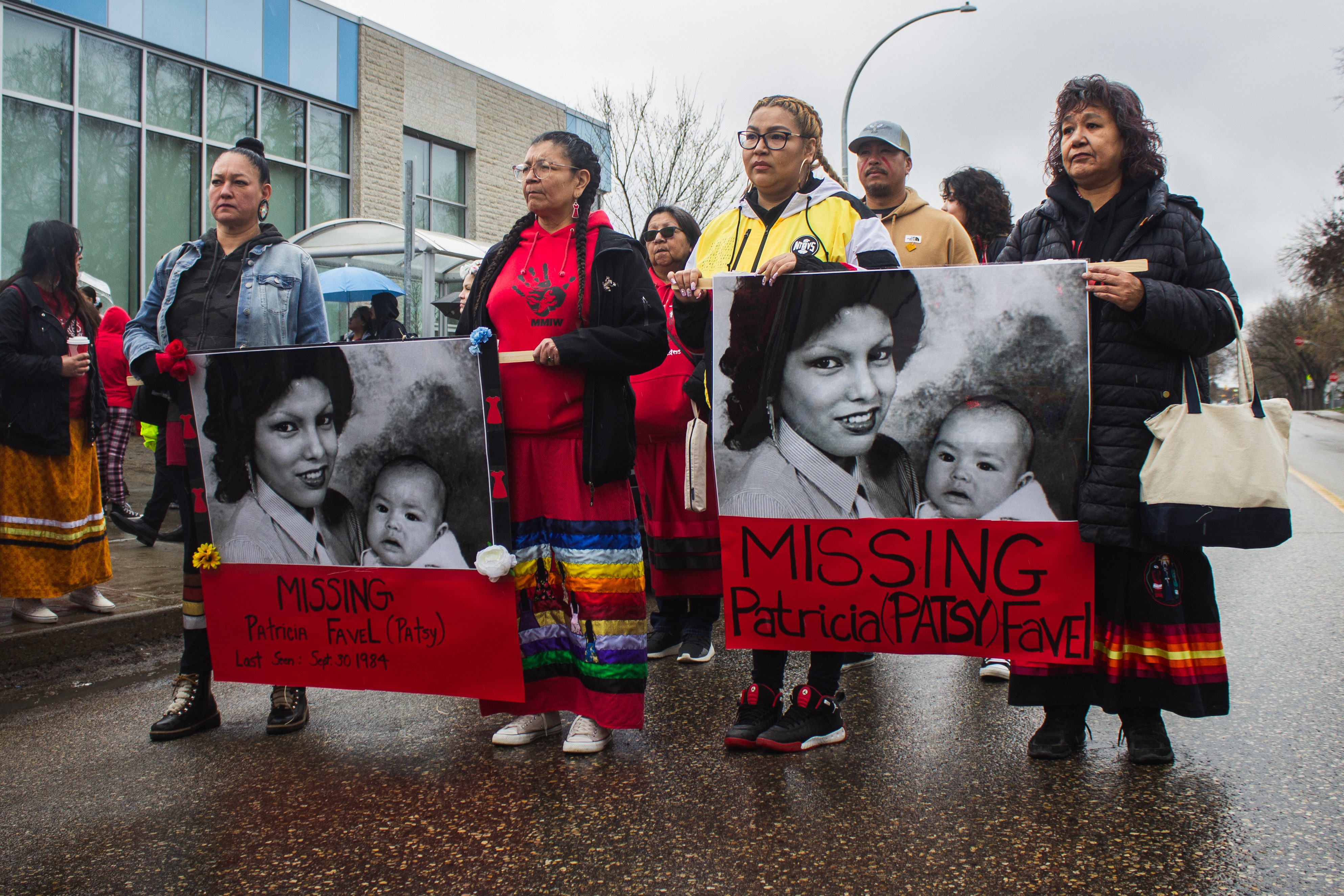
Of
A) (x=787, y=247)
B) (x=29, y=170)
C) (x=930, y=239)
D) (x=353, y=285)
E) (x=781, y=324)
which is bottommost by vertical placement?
(x=781, y=324)

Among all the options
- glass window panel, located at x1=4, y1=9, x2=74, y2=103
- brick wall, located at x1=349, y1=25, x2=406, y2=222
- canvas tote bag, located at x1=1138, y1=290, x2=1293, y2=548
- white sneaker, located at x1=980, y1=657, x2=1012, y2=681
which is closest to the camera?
canvas tote bag, located at x1=1138, y1=290, x2=1293, y2=548

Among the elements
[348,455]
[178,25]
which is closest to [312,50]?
[178,25]

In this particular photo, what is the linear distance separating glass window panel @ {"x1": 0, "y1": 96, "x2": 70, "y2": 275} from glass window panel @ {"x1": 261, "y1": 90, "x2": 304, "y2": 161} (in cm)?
305

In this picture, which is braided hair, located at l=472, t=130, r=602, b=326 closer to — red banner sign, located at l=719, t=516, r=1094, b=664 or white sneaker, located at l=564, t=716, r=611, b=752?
red banner sign, located at l=719, t=516, r=1094, b=664

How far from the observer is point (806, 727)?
324cm

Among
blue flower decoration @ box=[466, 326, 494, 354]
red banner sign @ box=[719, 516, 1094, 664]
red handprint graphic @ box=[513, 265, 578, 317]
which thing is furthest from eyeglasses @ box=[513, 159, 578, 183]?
red banner sign @ box=[719, 516, 1094, 664]

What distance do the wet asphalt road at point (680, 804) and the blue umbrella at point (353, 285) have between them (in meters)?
8.17

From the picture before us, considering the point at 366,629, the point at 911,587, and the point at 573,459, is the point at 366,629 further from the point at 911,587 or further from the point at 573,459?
the point at 911,587

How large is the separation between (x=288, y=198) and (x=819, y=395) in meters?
15.0

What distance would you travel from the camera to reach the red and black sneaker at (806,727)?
3191mm

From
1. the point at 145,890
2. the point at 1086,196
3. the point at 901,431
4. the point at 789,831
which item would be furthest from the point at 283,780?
the point at 1086,196

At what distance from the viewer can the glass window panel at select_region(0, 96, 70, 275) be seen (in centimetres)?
1224

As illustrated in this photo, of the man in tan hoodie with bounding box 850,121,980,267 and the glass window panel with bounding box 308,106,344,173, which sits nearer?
the man in tan hoodie with bounding box 850,121,980,267

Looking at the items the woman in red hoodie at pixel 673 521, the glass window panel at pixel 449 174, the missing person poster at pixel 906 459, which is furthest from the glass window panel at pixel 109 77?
the missing person poster at pixel 906 459
